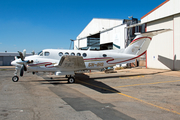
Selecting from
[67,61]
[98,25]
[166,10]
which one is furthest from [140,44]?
[98,25]

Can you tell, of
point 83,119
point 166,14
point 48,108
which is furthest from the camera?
point 166,14

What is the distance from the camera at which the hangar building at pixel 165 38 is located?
20.1 m

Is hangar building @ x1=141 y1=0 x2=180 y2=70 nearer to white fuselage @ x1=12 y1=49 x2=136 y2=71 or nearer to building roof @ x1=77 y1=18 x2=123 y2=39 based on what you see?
white fuselage @ x1=12 y1=49 x2=136 y2=71

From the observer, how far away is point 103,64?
15.6 meters

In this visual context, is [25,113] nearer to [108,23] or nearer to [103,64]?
[103,64]

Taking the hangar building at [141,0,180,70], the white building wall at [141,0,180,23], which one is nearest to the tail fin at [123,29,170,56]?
the hangar building at [141,0,180,70]

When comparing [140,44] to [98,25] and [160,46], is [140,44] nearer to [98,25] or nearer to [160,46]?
[160,46]

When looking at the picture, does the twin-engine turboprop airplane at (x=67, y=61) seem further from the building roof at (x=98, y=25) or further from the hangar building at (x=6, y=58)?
the hangar building at (x=6, y=58)

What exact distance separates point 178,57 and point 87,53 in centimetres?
1339

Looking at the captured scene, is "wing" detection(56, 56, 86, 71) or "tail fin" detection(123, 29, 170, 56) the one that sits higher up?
"tail fin" detection(123, 29, 170, 56)

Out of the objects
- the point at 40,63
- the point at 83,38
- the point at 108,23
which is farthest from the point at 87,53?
the point at 83,38

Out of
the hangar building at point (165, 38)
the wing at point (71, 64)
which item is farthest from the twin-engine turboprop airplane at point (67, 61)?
the hangar building at point (165, 38)

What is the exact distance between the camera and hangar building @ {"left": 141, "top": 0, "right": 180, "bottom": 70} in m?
20.1

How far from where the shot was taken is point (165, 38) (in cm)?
2194
